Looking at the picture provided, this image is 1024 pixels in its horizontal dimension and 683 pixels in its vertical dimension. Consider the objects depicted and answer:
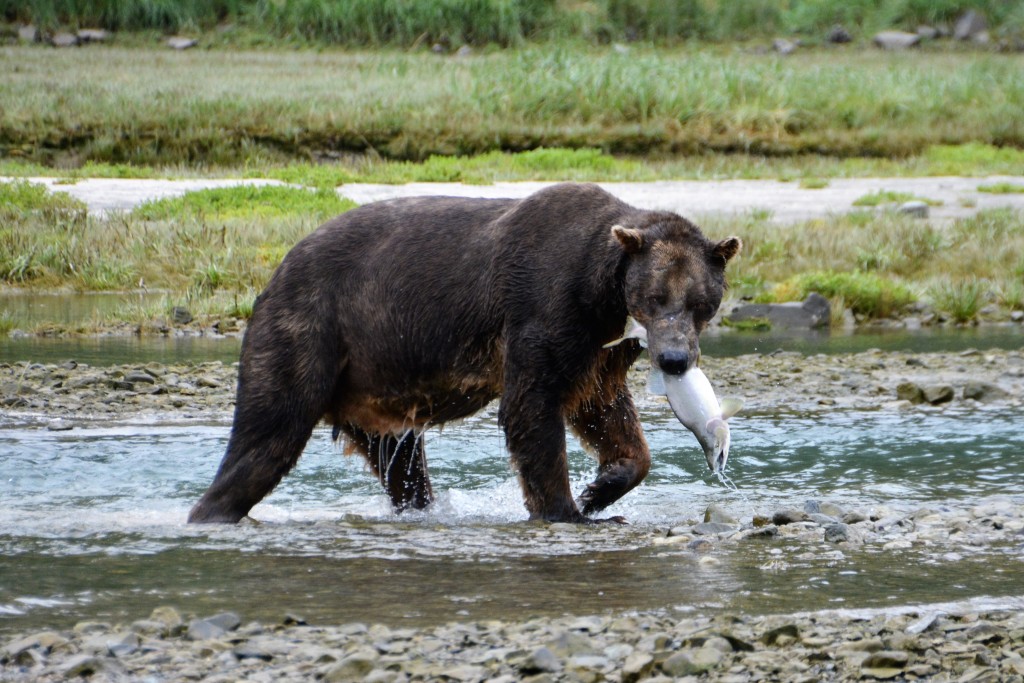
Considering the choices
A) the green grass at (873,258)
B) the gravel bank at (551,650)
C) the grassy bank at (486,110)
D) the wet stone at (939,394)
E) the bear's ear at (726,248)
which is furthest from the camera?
the grassy bank at (486,110)

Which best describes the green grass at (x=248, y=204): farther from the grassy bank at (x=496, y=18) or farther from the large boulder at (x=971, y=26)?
the large boulder at (x=971, y=26)

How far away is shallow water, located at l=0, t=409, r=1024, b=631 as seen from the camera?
16.7 ft

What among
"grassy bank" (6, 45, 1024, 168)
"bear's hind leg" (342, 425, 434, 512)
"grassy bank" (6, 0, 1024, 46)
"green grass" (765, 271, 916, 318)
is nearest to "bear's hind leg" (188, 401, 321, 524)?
"bear's hind leg" (342, 425, 434, 512)

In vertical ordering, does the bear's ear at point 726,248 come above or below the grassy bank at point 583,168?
above

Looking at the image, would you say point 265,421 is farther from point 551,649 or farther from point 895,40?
point 895,40

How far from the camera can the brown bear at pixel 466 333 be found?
644 centimetres

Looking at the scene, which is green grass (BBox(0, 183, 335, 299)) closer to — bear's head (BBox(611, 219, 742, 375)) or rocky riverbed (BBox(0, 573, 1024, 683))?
bear's head (BBox(611, 219, 742, 375))

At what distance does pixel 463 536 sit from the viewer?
21.0 ft

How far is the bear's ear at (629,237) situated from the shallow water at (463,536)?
1262 millimetres

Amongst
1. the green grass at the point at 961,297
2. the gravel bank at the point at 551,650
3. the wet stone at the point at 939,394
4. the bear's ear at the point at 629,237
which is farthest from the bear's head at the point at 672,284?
the green grass at the point at 961,297

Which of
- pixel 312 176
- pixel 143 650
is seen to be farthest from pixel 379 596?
pixel 312 176

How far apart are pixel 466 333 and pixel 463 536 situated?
0.95 m

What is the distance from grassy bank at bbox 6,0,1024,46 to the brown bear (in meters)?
35.1

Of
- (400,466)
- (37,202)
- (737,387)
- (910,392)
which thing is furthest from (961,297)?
(37,202)
